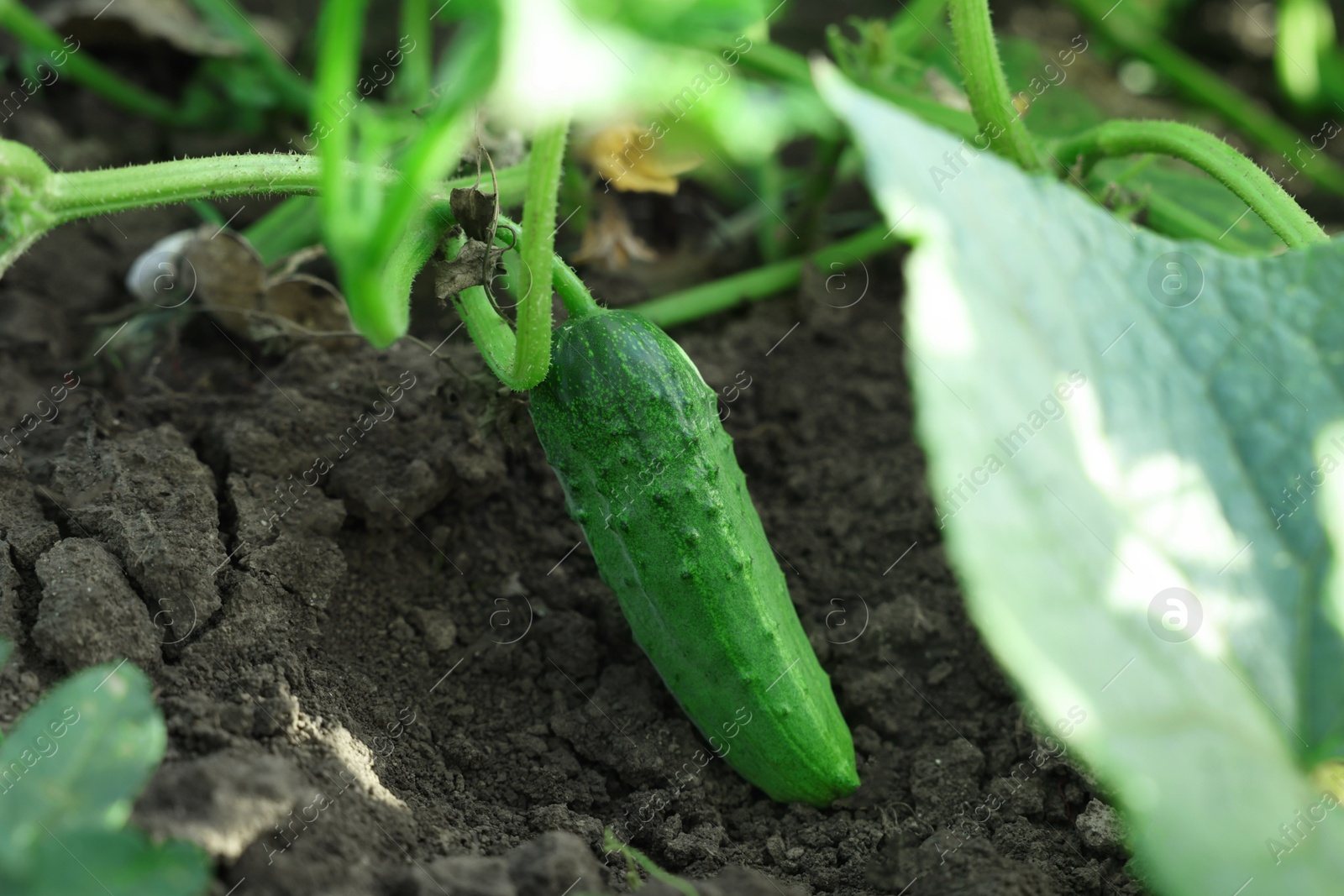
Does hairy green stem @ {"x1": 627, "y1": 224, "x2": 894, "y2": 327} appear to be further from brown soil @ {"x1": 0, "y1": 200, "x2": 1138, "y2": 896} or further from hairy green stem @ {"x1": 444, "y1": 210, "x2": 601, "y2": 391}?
hairy green stem @ {"x1": 444, "y1": 210, "x2": 601, "y2": 391}

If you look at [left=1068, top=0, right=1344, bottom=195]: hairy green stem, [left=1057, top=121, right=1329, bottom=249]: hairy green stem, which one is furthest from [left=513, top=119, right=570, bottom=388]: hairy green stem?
[left=1068, top=0, right=1344, bottom=195]: hairy green stem

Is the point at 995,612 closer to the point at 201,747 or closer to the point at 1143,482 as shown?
the point at 1143,482

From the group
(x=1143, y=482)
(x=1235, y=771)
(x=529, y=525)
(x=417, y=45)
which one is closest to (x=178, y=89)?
(x=417, y=45)

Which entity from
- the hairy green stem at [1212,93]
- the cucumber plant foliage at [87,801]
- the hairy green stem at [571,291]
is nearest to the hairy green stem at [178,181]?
the hairy green stem at [571,291]

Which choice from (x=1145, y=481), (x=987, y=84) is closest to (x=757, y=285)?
(x=987, y=84)

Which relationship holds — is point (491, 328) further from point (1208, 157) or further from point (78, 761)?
point (1208, 157)

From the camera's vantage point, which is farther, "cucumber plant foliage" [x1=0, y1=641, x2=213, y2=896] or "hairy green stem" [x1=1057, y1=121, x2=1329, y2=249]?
"hairy green stem" [x1=1057, y1=121, x2=1329, y2=249]
